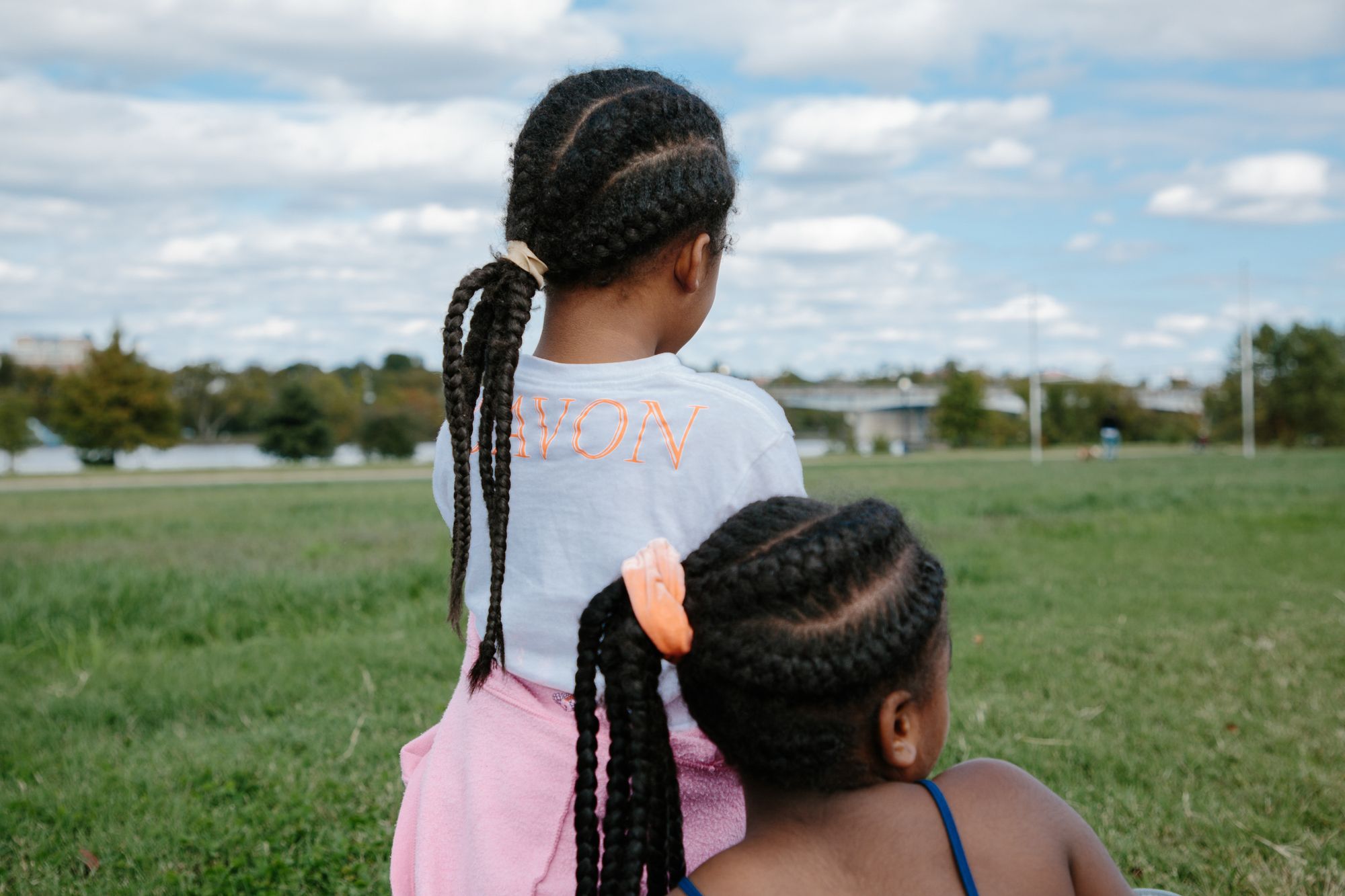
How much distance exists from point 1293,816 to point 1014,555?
5443 mm

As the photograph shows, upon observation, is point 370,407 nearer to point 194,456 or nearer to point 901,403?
point 194,456

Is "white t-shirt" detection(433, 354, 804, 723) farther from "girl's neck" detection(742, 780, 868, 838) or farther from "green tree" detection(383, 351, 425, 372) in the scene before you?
"green tree" detection(383, 351, 425, 372)

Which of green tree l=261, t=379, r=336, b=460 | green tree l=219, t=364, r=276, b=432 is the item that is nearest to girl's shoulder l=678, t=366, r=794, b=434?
green tree l=261, t=379, r=336, b=460

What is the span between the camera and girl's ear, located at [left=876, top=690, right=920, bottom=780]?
1441 millimetres

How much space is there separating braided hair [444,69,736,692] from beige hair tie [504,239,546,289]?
12 millimetres

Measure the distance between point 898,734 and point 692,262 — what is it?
0.76 metres

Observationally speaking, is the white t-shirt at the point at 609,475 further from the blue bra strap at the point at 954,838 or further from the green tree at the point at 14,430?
the green tree at the point at 14,430

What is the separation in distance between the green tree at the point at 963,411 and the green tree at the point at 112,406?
43754mm

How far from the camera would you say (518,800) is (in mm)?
1654

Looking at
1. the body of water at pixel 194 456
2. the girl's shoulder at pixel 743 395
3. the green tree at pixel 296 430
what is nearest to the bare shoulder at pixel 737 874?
the girl's shoulder at pixel 743 395

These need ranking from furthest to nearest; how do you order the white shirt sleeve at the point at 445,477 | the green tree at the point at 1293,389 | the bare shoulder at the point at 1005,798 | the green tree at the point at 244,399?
the green tree at the point at 244,399
the green tree at the point at 1293,389
the white shirt sleeve at the point at 445,477
the bare shoulder at the point at 1005,798

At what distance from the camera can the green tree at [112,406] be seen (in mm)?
47312

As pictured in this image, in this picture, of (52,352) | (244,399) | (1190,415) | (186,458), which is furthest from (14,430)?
(1190,415)

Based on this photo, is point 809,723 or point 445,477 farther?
point 445,477
